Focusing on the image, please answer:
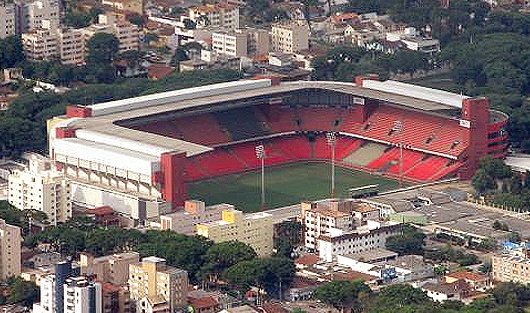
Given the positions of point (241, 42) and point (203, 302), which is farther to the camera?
point (241, 42)

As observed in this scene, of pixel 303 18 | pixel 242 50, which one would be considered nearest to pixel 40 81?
pixel 242 50

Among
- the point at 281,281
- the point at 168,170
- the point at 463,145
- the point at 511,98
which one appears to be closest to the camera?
the point at 281,281

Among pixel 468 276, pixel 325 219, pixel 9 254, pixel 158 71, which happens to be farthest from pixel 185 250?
pixel 158 71

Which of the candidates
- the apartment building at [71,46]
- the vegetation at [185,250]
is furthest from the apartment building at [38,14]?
the vegetation at [185,250]

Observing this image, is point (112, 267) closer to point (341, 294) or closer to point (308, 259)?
point (341, 294)

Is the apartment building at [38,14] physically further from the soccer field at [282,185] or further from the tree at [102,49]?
the soccer field at [282,185]

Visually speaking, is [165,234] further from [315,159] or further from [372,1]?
[372,1]

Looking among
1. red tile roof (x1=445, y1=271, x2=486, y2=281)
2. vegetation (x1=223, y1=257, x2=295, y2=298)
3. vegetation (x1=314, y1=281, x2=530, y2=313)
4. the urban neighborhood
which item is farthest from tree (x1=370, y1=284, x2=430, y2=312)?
vegetation (x1=223, y1=257, x2=295, y2=298)

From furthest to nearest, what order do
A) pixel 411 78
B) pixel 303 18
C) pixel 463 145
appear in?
1. pixel 303 18
2. pixel 411 78
3. pixel 463 145
